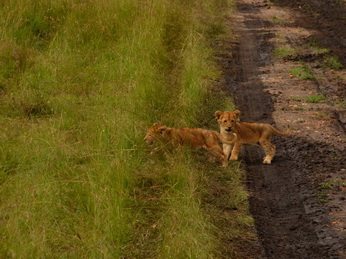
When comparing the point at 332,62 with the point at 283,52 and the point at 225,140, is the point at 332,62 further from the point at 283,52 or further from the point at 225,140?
the point at 225,140

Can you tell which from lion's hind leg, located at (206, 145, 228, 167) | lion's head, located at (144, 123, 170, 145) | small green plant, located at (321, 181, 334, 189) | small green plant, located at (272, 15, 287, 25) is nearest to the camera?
small green plant, located at (321, 181, 334, 189)

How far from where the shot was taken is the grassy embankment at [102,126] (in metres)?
5.95

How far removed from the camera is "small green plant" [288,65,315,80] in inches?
456

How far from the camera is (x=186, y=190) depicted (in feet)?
22.1

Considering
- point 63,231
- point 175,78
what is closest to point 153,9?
point 175,78

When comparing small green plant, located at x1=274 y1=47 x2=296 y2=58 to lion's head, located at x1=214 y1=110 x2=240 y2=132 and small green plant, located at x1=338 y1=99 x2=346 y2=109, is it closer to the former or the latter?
small green plant, located at x1=338 y1=99 x2=346 y2=109

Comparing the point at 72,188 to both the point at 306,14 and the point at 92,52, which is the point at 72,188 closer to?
the point at 92,52

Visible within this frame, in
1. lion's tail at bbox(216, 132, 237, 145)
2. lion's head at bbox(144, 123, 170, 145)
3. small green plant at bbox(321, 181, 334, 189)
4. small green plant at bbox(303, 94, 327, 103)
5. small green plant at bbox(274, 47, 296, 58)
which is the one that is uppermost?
lion's head at bbox(144, 123, 170, 145)

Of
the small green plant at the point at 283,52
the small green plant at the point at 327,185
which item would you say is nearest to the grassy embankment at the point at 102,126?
the small green plant at the point at 327,185

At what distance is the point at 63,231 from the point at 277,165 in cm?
303

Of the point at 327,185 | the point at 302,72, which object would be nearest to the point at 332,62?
the point at 302,72

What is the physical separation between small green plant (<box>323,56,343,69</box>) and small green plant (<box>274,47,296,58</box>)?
721mm

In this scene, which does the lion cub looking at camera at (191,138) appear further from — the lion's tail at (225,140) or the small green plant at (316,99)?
the small green plant at (316,99)

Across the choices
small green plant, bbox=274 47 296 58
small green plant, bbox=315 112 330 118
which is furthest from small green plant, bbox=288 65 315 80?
small green plant, bbox=315 112 330 118
